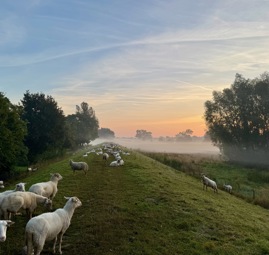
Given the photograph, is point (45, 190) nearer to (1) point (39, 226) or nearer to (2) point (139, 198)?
(2) point (139, 198)

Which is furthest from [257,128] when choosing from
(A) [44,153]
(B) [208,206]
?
(B) [208,206]

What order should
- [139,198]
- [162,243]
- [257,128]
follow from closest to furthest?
1. [162,243]
2. [139,198]
3. [257,128]

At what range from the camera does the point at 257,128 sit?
240ft

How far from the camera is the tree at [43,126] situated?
228 feet

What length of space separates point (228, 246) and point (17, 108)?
4829 centimetres

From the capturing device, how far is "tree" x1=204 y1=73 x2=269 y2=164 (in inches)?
2857

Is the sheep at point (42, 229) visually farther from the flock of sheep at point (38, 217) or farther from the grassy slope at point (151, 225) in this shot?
the grassy slope at point (151, 225)

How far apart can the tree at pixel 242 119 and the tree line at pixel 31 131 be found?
36874 millimetres

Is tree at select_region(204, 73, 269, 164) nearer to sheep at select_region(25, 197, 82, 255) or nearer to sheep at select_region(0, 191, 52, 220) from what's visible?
sheep at select_region(0, 191, 52, 220)

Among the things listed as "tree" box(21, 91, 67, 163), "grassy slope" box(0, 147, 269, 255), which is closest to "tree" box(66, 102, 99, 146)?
"tree" box(21, 91, 67, 163)

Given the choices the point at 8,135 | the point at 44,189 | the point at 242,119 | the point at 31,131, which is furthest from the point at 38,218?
the point at 242,119

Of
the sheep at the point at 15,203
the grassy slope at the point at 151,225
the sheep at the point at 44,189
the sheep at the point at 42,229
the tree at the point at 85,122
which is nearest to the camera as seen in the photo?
the sheep at the point at 42,229

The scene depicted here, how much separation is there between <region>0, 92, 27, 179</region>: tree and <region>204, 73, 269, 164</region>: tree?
45963 millimetres

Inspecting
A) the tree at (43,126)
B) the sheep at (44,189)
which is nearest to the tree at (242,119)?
the tree at (43,126)
